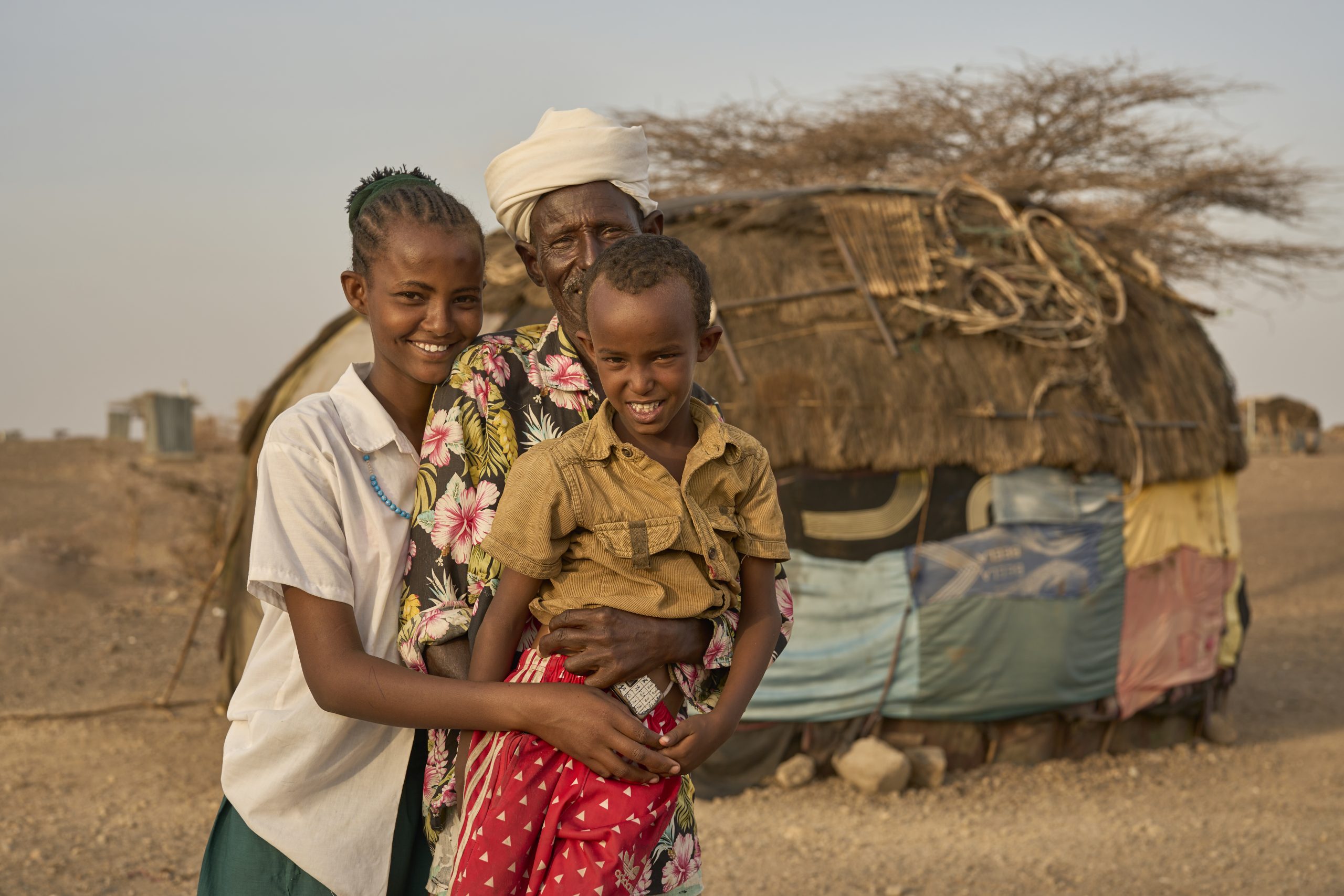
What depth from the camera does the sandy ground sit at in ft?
15.6

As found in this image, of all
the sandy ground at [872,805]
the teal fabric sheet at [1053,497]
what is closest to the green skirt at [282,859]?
the sandy ground at [872,805]

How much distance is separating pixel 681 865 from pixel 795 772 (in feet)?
Result: 14.0

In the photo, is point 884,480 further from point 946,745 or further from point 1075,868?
point 1075,868

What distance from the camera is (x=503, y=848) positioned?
5.01 feet

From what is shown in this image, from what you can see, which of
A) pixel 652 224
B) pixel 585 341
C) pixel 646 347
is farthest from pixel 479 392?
pixel 652 224

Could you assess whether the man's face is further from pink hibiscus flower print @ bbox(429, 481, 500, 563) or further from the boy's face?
pink hibiscus flower print @ bbox(429, 481, 500, 563)

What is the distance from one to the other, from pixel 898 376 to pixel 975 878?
2554mm

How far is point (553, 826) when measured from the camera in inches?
60.7

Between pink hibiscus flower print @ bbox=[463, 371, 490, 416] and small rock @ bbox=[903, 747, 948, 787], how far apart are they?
15.2 ft

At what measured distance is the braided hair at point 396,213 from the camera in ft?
5.83

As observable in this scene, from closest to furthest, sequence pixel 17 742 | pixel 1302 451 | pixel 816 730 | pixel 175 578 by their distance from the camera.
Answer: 1. pixel 816 730
2. pixel 17 742
3. pixel 175 578
4. pixel 1302 451

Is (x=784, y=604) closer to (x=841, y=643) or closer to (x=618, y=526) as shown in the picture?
(x=618, y=526)

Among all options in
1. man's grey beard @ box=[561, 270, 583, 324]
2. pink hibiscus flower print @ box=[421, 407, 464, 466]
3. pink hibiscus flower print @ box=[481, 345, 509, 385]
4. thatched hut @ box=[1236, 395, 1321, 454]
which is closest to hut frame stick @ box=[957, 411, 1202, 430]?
man's grey beard @ box=[561, 270, 583, 324]

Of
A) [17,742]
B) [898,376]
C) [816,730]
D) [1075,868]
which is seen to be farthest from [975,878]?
[17,742]
